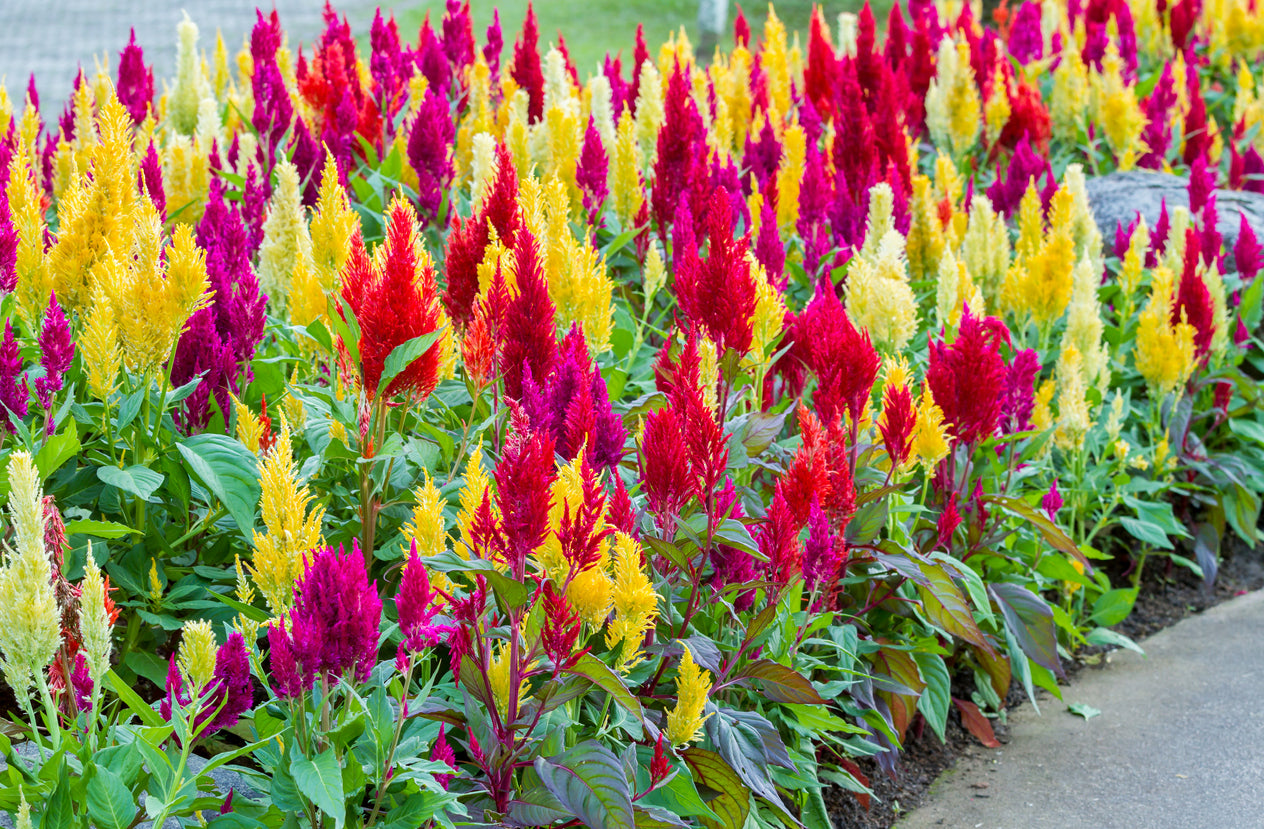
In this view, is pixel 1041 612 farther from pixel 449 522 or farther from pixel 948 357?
pixel 449 522

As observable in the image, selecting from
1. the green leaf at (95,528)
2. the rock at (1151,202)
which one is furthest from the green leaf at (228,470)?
the rock at (1151,202)

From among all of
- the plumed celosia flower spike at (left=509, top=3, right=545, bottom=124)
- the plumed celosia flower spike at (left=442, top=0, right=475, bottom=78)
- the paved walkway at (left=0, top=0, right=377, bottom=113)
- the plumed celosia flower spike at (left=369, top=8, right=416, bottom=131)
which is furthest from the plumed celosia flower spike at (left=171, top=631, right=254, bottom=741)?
the paved walkway at (left=0, top=0, right=377, bottom=113)

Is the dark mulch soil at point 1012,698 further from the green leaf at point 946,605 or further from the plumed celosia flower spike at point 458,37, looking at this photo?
the plumed celosia flower spike at point 458,37

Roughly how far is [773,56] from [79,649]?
5.56 m

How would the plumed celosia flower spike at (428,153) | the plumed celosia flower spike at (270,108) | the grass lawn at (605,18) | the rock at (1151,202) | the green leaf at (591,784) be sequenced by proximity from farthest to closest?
1. the grass lawn at (605,18)
2. the rock at (1151,202)
3. the plumed celosia flower spike at (270,108)
4. the plumed celosia flower spike at (428,153)
5. the green leaf at (591,784)

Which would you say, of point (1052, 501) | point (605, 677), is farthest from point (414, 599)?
point (1052, 501)

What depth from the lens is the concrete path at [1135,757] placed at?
2.80 m

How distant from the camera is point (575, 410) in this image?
1.89 meters

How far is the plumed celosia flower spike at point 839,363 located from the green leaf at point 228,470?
45.9 inches

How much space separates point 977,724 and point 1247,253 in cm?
273

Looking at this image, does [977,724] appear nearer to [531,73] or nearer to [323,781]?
[323,781]

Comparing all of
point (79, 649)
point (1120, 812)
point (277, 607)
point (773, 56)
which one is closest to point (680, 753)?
point (277, 607)

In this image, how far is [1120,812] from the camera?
280 cm

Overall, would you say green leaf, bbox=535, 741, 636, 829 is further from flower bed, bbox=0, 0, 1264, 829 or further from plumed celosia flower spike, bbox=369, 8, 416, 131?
plumed celosia flower spike, bbox=369, 8, 416, 131
